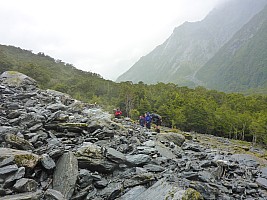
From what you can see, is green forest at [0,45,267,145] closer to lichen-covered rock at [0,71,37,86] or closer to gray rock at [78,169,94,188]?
lichen-covered rock at [0,71,37,86]

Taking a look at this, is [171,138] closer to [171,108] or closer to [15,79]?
[15,79]

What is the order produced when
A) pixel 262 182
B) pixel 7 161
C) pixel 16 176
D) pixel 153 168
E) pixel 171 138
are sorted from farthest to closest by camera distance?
pixel 171 138, pixel 262 182, pixel 153 168, pixel 7 161, pixel 16 176

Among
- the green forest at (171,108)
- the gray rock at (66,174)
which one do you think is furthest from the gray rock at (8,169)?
the green forest at (171,108)

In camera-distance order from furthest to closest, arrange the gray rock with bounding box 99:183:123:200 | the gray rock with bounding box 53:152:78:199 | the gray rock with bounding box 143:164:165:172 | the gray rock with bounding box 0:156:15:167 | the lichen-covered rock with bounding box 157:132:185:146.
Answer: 1. the lichen-covered rock with bounding box 157:132:185:146
2. the gray rock with bounding box 143:164:165:172
3. the gray rock with bounding box 99:183:123:200
4. the gray rock with bounding box 53:152:78:199
5. the gray rock with bounding box 0:156:15:167

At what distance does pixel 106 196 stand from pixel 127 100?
207 ft

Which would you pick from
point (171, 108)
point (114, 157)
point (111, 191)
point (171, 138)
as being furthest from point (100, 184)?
point (171, 108)

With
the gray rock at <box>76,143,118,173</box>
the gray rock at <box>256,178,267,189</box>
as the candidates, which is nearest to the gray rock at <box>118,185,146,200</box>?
the gray rock at <box>76,143,118,173</box>

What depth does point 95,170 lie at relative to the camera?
11797 mm

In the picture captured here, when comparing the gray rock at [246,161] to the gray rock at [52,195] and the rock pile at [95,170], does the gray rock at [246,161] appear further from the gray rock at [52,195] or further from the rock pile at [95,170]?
the gray rock at [52,195]

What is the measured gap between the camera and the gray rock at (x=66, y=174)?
9.43 meters

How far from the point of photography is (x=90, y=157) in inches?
470

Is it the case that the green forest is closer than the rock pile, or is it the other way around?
the rock pile

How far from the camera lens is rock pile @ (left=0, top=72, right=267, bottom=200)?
926 centimetres

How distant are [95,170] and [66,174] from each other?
2063mm
